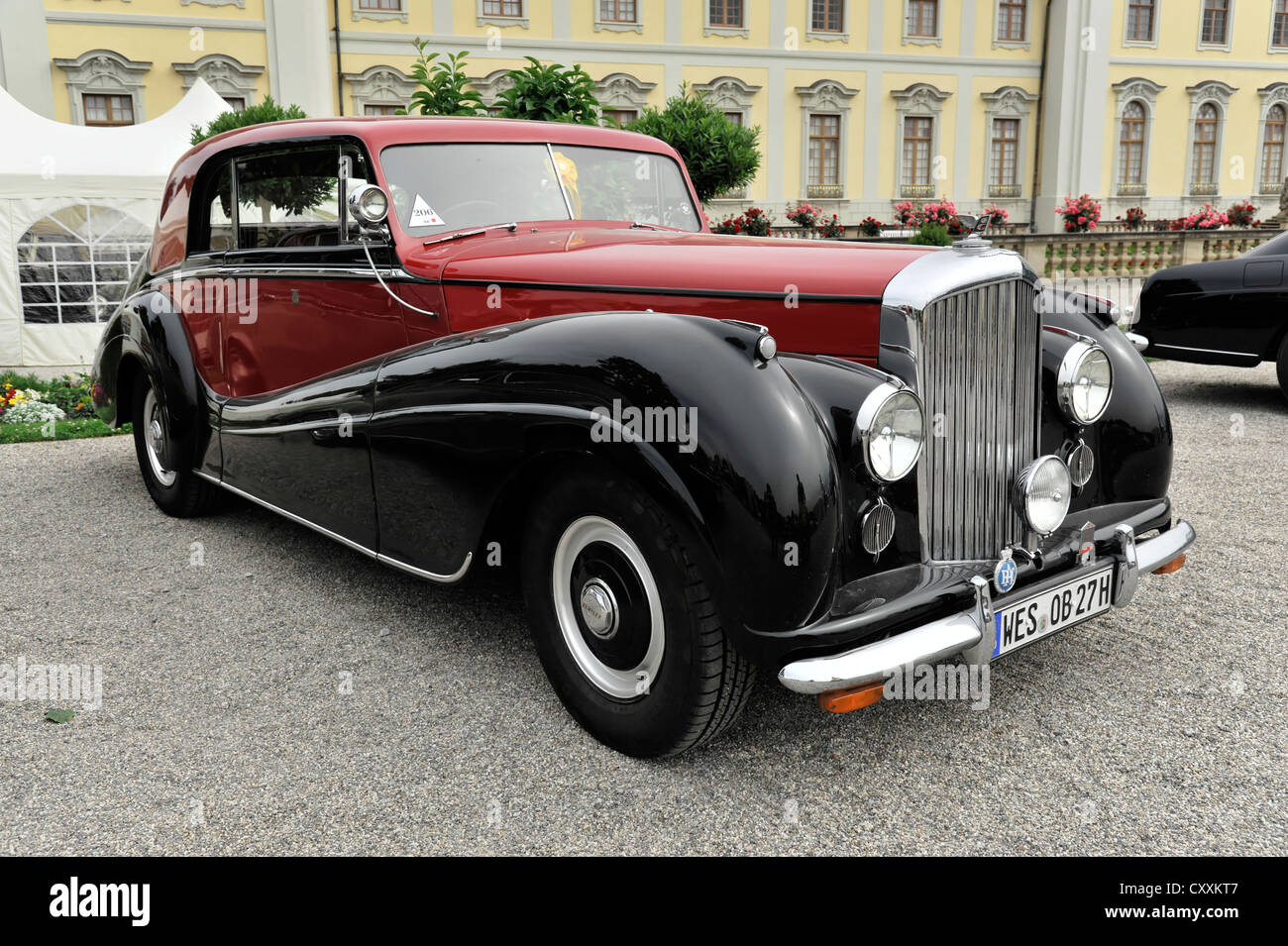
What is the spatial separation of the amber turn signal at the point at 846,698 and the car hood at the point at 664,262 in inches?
40.4

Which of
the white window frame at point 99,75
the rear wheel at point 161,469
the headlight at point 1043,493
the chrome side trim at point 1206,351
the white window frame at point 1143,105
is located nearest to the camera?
the headlight at point 1043,493

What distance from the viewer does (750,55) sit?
26.9 m

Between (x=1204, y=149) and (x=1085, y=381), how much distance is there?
3308 centimetres

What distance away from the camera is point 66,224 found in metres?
10.3

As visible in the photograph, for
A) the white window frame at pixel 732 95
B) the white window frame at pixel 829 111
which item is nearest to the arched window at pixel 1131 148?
the white window frame at pixel 829 111

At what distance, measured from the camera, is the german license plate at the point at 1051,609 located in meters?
2.51

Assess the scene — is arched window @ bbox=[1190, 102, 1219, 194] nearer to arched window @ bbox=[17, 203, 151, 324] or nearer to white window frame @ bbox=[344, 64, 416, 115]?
white window frame @ bbox=[344, 64, 416, 115]

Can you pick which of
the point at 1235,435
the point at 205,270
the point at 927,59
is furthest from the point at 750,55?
the point at 205,270

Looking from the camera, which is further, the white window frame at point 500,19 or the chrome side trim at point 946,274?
the white window frame at point 500,19

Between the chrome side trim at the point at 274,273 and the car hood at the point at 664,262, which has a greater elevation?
the car hood at the point at 664,262

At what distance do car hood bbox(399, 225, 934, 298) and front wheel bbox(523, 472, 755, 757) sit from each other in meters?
0.80

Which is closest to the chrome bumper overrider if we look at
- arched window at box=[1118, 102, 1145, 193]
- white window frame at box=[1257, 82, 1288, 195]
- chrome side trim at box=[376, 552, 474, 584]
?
chrome side trim at box=[376, 552, 474, 584]

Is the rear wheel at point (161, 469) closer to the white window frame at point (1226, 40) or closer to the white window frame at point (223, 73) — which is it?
the white window frame at point (223, 73)

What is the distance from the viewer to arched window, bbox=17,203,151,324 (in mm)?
10234
